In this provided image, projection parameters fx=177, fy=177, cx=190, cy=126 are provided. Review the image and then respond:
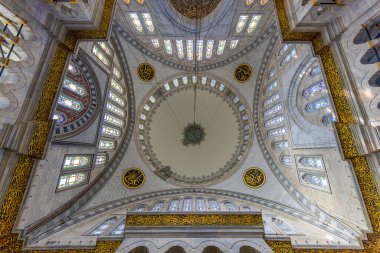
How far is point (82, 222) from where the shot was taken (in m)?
10.2

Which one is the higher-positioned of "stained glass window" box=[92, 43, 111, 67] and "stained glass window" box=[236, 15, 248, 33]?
"stained glass window" box=[236, 15, 248, 33]

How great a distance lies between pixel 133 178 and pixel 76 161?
486 centimetres

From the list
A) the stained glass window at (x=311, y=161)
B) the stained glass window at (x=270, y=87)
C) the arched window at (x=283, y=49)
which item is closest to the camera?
the stained glass window at (x=311, y=161)

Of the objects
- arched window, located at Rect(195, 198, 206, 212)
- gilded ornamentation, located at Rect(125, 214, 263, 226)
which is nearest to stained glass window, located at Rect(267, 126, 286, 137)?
gilded ornamentation, located at Rect(125, 214, 263, 226)

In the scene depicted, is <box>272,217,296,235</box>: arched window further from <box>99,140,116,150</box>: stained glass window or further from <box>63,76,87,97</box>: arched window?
<box>63,76,87,97</box>: arched window

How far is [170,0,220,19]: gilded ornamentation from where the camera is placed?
11352mm

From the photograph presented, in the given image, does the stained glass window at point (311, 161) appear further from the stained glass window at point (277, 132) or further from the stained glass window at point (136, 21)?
the stained glass window at point (136, 21)

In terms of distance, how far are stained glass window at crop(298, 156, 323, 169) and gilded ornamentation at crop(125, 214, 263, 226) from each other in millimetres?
5119

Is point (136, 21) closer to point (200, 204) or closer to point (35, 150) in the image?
point (35, 150)

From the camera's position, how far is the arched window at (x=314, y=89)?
362 inches

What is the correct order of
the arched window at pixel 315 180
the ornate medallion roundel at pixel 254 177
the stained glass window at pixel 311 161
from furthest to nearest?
the ornate medallion roundel at pixel 254 177 < the stained glass window at pixel 311 161 < the arched window at pixel 315 180

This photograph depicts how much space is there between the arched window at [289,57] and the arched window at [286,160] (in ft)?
20.9

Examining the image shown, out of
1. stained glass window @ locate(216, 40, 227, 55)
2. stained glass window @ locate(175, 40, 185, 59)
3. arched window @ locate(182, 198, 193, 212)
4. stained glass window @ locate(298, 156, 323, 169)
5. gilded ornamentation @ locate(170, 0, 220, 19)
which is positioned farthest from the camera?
stained glass window @ locate(175, 40, 185, 59)

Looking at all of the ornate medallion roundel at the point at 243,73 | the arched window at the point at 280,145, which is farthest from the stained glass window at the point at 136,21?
the arched window at the point at 280,145
